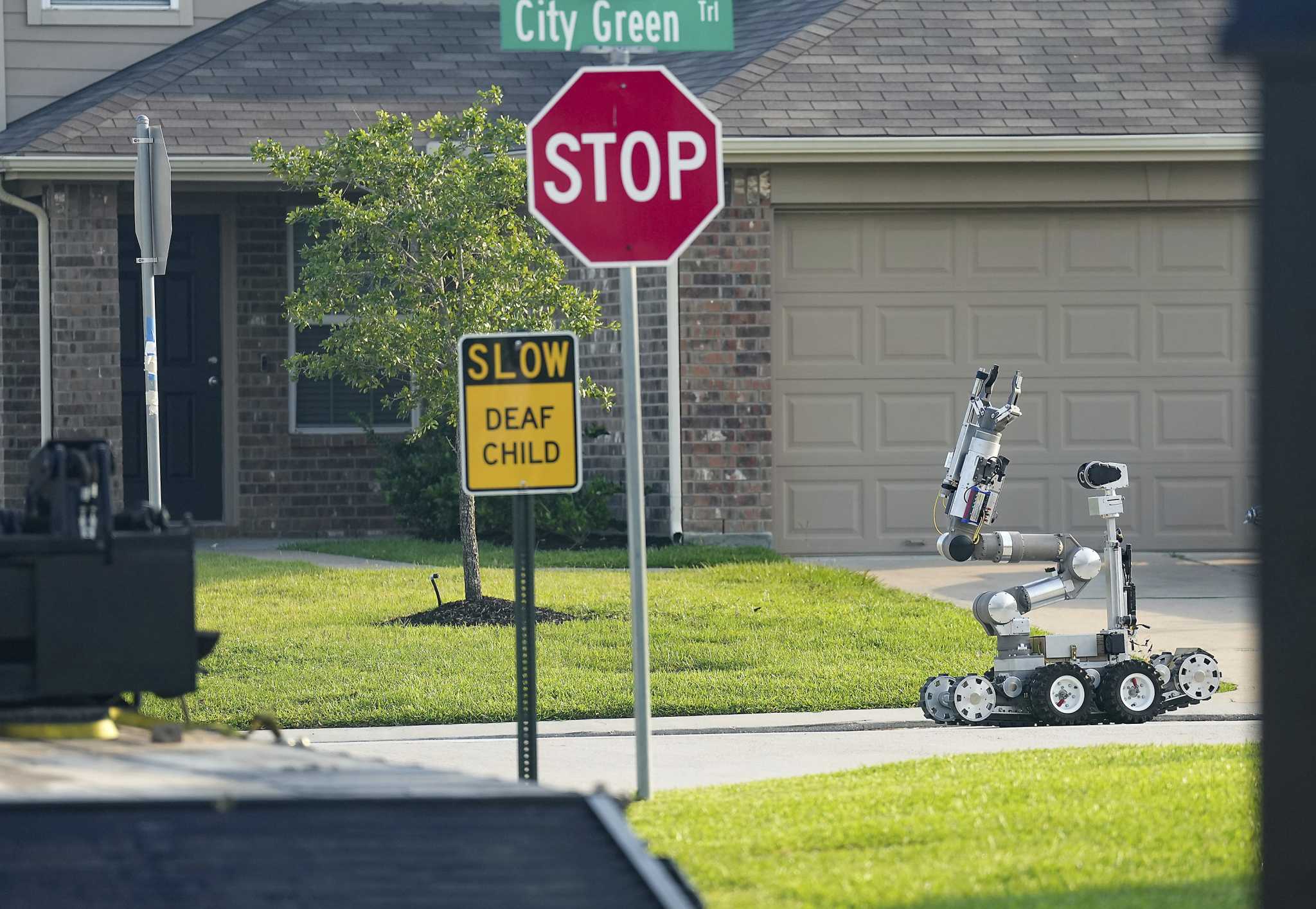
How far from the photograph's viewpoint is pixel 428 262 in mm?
11305

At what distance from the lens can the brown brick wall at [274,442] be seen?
16.6m

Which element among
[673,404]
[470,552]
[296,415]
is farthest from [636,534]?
[296,415]

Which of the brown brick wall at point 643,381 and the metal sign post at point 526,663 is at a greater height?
the brown brick wall at point 643,381

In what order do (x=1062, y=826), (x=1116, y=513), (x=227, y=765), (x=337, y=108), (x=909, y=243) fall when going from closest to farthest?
1. (x=227, y=765)
2. (x=1062, y=826)
3. (x=1116, y=513)
4. (x=909, y=243)
5. (x=337, y=108)

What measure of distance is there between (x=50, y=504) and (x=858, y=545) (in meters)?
10.5

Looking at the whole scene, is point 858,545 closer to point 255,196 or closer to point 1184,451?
point 1184,451

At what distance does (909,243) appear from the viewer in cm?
1467

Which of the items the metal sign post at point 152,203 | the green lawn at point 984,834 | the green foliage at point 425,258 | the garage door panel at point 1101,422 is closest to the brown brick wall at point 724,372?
the garage door panel at point 1101,422

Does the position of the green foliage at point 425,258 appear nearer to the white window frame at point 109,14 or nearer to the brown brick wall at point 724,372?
the brown brick wall at point 724,372

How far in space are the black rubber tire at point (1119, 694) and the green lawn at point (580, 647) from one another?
1040 millimetres

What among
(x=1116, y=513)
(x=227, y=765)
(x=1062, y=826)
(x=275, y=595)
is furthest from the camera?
(x=275, y=595)

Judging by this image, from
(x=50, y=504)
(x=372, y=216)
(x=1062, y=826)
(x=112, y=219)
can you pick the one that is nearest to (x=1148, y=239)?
(x=372, y=216)

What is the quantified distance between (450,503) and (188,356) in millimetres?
3180

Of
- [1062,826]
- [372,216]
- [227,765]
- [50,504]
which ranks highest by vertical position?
[372,216]
